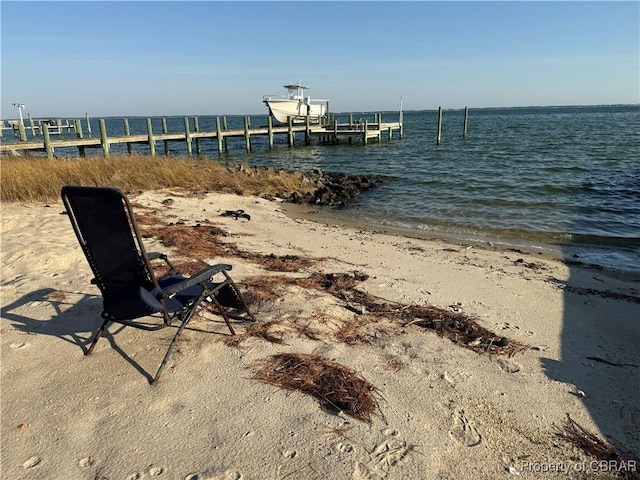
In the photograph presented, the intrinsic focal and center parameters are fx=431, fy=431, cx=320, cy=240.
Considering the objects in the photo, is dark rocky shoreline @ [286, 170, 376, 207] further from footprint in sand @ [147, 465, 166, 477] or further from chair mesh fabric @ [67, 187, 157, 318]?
footprint in sand @ [147, 465, 166, 477]

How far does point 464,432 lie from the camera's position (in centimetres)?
252

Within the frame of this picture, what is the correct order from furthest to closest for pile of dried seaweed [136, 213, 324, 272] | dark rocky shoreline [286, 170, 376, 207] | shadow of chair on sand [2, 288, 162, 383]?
dark rocky shoreline [286, 170, 376, 207]
pile of dried seaweed [136, 213, 324, 272]
shadow of chair on sand [2, 288, 162, 383]

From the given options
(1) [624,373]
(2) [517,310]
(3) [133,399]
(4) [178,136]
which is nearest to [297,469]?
(3) [133,399]

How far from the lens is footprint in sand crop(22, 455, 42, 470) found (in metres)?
2.22

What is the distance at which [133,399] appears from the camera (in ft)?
8.96

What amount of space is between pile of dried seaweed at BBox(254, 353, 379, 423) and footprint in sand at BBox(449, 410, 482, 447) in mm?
480

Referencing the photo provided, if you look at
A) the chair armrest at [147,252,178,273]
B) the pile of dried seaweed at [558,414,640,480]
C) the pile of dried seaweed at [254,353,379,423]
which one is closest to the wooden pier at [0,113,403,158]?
the chair armrest at [147,252,178,273]

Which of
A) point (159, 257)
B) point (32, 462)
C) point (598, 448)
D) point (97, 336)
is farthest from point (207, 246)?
point (598, 448)

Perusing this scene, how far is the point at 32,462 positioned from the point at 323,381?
168cm

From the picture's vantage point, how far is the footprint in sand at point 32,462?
2.22 metres

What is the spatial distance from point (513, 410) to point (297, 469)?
4.78ft

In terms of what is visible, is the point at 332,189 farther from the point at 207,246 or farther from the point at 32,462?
the point at 32,462

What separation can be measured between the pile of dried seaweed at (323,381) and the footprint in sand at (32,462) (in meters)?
1.29

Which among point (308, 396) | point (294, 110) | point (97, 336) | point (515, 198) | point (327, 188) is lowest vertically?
point (515, 198)
